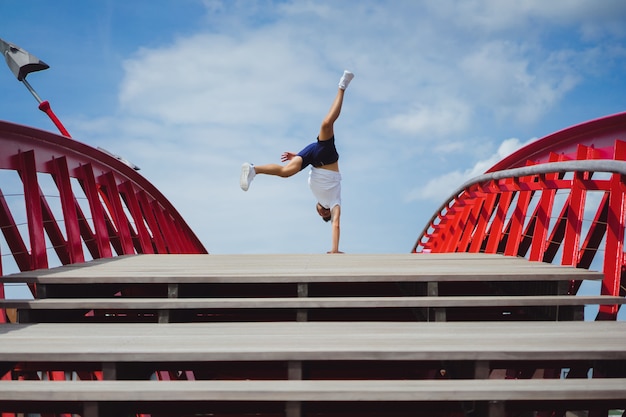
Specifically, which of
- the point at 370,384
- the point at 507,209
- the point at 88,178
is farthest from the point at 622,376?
the point at 88,178

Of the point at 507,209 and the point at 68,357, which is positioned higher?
the point at 507,209

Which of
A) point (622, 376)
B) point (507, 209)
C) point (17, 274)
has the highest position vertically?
point (507, 209)

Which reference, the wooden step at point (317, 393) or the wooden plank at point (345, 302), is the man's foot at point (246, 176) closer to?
the wooden plank at point (345, 302)

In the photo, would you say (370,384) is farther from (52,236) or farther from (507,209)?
(507,209)

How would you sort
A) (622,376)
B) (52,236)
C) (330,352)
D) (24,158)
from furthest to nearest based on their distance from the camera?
(52,236)
(24,158)
(622,376)
(330,352)

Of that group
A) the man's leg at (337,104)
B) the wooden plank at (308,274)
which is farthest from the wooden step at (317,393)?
the man's leg at (337,104)

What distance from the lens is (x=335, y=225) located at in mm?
8992

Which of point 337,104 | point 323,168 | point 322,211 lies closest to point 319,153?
point 323,168

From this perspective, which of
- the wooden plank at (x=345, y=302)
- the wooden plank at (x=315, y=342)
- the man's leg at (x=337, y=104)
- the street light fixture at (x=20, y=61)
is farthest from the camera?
the street light fixture at (x=20, y=61)

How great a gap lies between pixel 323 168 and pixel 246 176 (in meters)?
1.16

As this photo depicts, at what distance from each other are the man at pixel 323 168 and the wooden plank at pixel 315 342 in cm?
494

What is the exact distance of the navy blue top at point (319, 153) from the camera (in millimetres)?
8875

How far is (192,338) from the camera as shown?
11.8ft

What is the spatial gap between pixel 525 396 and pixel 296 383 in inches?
42.2
